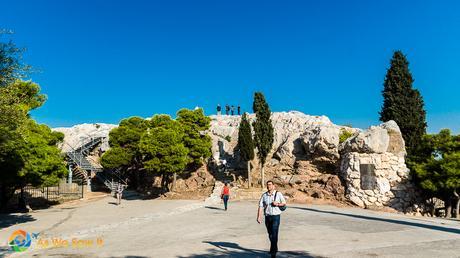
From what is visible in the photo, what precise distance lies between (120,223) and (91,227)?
151cm

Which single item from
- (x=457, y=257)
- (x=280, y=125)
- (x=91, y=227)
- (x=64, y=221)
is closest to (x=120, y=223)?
(x=91, y=227)

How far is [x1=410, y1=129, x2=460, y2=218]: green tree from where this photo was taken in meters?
22.1

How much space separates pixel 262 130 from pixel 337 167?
7737 millimetres

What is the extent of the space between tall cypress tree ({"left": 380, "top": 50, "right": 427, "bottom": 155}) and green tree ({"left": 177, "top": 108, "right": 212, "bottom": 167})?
18756 millimetres

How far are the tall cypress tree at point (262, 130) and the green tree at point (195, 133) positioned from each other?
687cm

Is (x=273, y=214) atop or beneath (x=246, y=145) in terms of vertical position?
beneath

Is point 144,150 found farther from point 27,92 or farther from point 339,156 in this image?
point 339,156

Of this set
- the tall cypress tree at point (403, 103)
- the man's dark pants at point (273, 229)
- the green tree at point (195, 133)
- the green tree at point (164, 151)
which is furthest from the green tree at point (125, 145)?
the man's dark pants at point (273, 229)

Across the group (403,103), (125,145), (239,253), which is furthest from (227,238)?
A: (125,145)

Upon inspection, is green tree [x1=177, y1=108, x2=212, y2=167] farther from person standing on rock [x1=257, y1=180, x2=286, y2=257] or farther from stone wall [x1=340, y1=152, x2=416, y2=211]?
person standing on rock [x1=257, y1=180, x2=286, y2=257]

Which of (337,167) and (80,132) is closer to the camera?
(337,167)

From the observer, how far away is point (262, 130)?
107ft

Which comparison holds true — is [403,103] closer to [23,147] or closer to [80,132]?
[23,147]

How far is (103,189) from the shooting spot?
41938 millimetres
